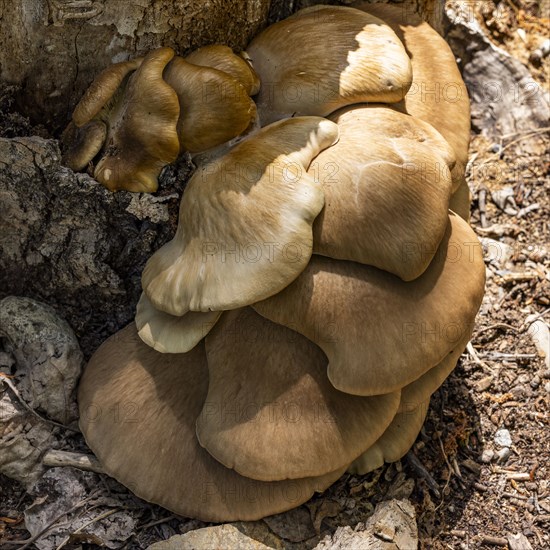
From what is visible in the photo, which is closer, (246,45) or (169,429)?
(169,429)

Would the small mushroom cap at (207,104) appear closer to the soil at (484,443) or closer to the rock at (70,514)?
the soil at (484,443)

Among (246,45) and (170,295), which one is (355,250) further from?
(246,45)

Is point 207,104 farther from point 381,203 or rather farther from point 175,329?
point 175,329

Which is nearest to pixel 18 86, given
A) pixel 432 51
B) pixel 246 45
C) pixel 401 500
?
pixel 246 45

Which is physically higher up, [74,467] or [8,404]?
[8,404]

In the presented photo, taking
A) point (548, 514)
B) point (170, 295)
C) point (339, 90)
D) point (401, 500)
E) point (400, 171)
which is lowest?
point (548, 514)

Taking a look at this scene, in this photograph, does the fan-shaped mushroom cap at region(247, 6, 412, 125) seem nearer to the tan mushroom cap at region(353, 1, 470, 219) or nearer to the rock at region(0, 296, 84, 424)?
the tan mushroom cap at region(353, 1, 470, 219)

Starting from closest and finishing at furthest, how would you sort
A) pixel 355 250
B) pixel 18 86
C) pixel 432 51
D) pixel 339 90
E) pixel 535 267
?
pixel 355 250 < pixel 339 90 < pixel 18 86 < pixel 432 51 < pixel 535 267
